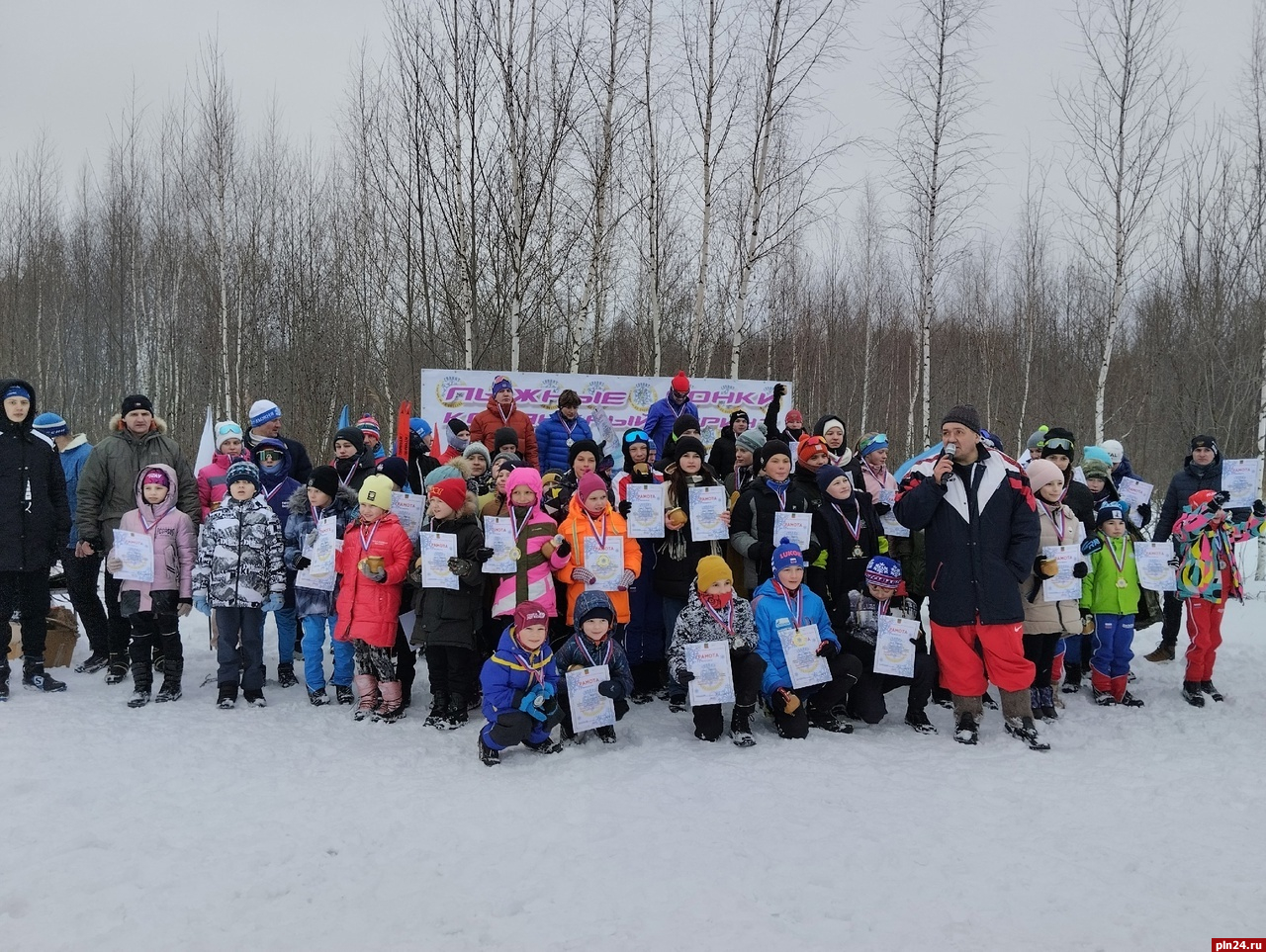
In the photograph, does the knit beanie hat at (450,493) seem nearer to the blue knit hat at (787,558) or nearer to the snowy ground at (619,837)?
the snowy ground at (619,837)

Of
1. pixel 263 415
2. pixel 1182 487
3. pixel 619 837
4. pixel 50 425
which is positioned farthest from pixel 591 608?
pixel 1182 487

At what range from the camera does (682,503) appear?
612cm

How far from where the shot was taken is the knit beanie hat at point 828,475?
5949mm

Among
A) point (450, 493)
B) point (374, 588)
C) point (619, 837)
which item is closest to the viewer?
point (619, 837)

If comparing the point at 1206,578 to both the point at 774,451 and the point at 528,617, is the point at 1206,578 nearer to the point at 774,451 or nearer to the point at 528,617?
the point at 774,451

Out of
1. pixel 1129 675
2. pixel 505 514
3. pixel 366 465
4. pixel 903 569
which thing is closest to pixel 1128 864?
pixel 903 569

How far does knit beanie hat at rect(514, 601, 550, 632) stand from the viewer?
16.4 feet

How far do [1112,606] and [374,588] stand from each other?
583 centimetres

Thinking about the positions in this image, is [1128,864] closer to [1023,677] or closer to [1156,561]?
[1023,677]

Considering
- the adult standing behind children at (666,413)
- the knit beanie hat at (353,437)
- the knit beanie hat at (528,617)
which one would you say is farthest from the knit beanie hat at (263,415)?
the adult standing behind children at (666,413)

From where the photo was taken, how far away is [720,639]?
5.30 metres

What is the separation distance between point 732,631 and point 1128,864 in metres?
2.52

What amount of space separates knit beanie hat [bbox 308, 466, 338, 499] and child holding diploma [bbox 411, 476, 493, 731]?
3.51 feet

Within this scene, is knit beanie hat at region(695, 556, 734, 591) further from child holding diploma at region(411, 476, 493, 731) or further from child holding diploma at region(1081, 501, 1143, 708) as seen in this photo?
child holding diploma at region(1081, 501, 1143, 708)
